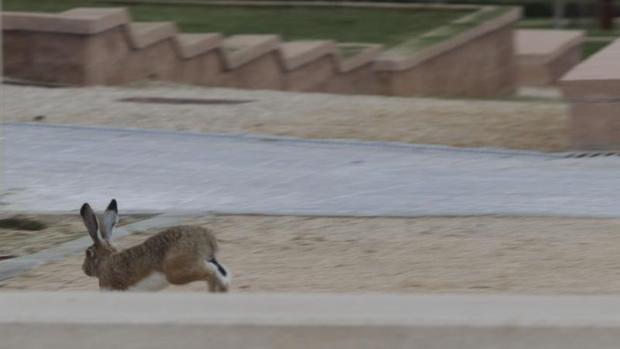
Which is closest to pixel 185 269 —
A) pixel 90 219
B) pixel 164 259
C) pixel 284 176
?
pixel 164 259

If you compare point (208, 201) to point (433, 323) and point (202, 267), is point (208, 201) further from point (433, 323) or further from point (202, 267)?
point (433, 323)

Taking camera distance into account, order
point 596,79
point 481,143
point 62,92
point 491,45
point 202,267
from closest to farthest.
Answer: point 202,267
point 596,79
point 481,143
point 62,92
point 491,45

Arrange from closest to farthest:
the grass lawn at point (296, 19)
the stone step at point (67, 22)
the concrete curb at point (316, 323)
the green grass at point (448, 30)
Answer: the concrete curb at point (316, 323), the stone step at point (67, 22), the green grass at point (448, 30), the grass lawn at point (296, 19)

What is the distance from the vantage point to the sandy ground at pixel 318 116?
13.6 meters

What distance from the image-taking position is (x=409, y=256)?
875cm

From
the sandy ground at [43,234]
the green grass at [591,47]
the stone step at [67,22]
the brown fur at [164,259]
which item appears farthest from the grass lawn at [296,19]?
the brown fur at [164,259]

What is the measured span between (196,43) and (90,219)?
10938 mm

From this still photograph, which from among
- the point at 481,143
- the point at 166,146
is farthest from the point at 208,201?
the point at 481,143

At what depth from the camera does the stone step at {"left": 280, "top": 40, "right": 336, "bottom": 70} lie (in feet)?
63.7

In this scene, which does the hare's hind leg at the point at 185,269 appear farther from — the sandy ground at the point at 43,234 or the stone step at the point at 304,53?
the stone step at the point at 304,53

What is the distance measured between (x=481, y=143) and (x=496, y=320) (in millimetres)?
7969

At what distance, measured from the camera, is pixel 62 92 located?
623 inches

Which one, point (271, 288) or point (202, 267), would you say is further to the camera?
point (271, 288)

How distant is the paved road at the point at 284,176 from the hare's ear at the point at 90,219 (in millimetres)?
2676
